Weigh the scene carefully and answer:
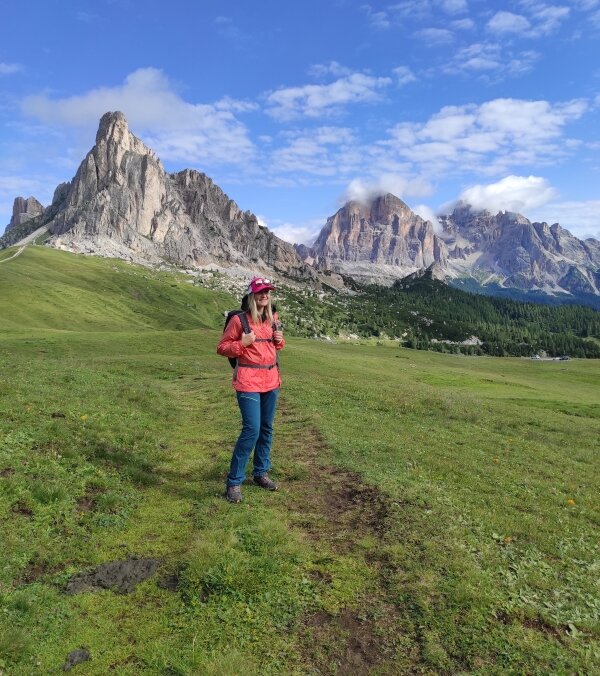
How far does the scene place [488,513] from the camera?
484 inches

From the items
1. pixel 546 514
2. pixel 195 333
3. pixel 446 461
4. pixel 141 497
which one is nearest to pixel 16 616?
pixel 141 497

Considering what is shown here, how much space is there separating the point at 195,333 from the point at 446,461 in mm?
64746

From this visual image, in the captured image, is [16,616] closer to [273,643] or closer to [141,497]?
[273,643]

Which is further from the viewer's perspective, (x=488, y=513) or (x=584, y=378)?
(x=584, y=378)

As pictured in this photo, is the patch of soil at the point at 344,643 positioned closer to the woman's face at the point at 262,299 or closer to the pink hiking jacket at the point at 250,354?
the pink hiking jacket at the point at 250,354

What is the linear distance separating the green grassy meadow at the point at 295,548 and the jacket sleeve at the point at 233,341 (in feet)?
12.7

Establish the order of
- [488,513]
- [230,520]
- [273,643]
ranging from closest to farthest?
[273,643] < [230,520] < [488,513]

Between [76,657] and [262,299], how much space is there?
889 centimetres

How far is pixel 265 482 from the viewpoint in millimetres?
13383

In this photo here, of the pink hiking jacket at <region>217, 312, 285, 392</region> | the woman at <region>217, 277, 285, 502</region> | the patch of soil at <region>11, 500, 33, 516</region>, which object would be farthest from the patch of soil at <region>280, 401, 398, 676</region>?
the patch of soil at <region>11, 500, 33, 516</region>

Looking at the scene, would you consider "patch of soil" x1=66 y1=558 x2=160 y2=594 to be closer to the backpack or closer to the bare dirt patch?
the bare dirt patch

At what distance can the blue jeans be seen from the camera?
12.5m

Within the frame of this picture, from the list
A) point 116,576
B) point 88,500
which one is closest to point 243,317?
point 88,500

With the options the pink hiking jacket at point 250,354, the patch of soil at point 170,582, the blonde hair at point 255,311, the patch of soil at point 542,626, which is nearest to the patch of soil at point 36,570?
the patch of soil at point 170,582
